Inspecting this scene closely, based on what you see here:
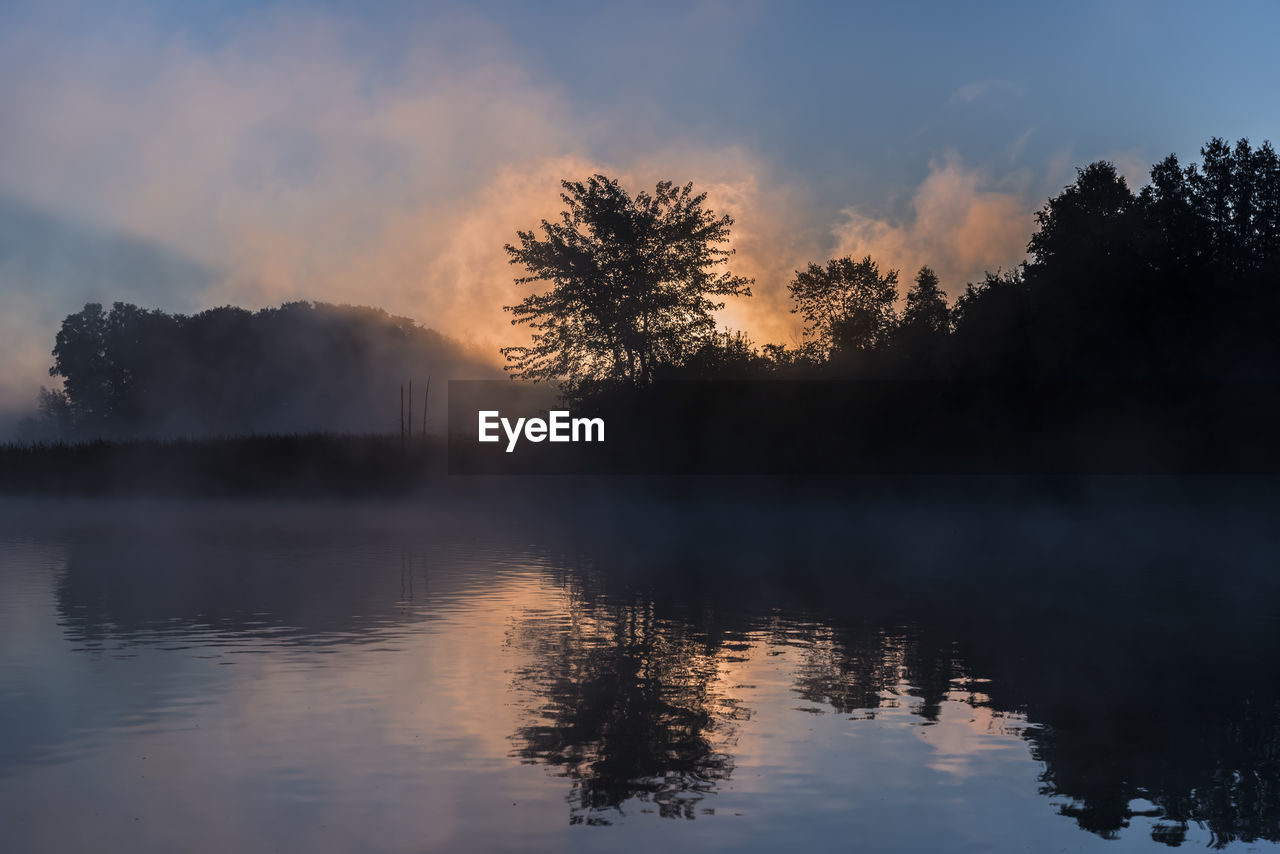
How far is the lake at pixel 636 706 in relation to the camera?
9656 millimetres

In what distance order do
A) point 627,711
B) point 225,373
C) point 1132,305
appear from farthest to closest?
1. point 225,373
2. point 1132,305
3. point 627,711

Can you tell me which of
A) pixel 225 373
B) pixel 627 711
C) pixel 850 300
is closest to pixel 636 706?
pixel 627 711

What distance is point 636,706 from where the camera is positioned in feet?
46.3

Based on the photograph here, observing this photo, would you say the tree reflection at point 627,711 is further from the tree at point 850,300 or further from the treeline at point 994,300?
the tree at point 850,300

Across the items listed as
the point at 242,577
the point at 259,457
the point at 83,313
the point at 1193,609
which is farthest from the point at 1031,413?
the point at 83,313

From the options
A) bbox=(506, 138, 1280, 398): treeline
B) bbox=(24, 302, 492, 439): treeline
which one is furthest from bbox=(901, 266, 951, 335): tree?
bbox=(24, 302, 492, 439): treeline

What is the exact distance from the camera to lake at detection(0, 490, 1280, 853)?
9656 millimetres

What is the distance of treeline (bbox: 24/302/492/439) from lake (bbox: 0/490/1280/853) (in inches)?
5020

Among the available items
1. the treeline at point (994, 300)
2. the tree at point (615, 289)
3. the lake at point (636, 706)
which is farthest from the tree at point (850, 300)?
the lake at point (636, 706)

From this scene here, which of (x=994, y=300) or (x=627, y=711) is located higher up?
(x=994, y=300)

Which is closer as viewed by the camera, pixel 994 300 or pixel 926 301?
pixel 994 300

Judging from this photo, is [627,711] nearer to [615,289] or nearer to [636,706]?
[636,706]

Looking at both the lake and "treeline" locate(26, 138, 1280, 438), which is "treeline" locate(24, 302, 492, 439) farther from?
the lake

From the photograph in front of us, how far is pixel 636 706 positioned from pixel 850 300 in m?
104
